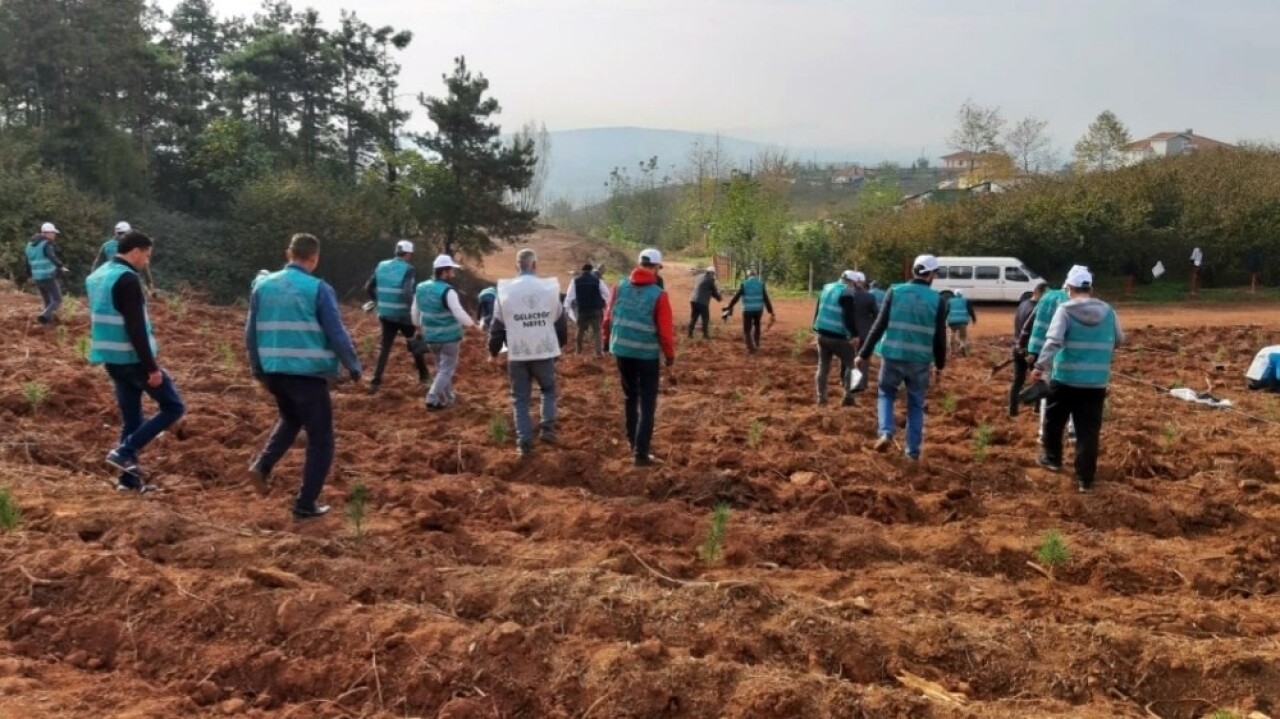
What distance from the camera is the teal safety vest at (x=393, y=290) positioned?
952 cm

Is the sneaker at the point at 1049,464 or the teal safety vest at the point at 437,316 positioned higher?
the teal safety vest at the point at 437,316

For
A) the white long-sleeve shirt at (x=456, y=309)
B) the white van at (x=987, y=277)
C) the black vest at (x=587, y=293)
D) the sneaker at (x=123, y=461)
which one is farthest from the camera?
the white van at (x=987, y=277)

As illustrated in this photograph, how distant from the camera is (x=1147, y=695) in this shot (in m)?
3.79

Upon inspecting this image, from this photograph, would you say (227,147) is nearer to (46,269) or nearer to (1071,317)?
(46,269)

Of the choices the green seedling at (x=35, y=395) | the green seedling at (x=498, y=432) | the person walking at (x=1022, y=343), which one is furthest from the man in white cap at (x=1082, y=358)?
the green seedling at (x=35, y=395)

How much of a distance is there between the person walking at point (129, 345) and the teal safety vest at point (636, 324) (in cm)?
309

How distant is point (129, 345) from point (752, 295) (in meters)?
11.0

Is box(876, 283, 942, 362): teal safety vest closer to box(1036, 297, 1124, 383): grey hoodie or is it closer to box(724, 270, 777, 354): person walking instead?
box(1036, 297, 1124, 383): grey hoodie

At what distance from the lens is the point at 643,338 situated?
7117mm

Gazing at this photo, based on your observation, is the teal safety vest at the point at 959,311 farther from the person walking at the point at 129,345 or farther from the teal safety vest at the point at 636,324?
the person walking at the point at 129,345

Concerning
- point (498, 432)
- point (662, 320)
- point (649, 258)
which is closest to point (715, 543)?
point (662, 320)

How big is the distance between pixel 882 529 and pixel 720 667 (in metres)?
2.57

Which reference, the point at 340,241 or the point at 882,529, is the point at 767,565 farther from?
the point at 340,241

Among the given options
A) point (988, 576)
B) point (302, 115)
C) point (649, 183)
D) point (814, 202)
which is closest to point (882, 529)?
point (988, 576)
